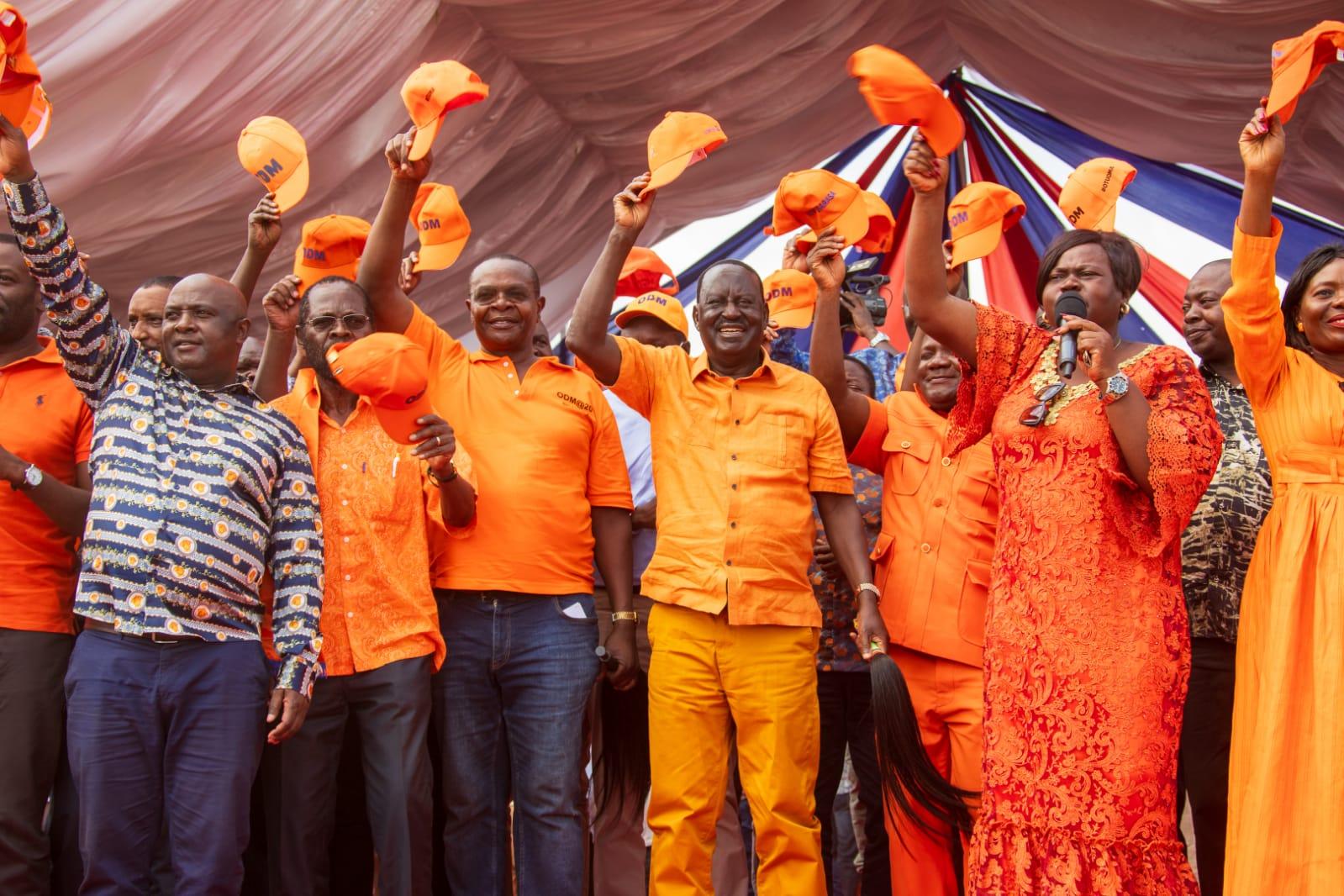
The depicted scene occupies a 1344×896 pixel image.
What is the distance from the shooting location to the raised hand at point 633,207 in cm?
358

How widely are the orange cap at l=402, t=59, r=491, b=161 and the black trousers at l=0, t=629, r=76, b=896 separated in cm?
161

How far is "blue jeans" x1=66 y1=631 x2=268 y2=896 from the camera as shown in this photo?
290 centimetres

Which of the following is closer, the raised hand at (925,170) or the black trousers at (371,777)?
the raised hand at (925,170)

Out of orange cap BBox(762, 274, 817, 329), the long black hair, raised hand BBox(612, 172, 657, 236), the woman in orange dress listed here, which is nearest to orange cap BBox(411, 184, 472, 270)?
raised hand BBox(612, 172, 657, 236)

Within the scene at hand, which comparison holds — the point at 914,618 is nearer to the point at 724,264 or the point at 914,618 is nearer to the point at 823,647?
the point at 823,647

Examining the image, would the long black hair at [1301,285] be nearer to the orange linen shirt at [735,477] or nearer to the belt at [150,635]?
the orange linen shirt at [735,477]

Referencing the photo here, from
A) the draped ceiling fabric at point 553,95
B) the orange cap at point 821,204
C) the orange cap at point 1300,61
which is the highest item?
the draped ceiling fabric at point 553,95

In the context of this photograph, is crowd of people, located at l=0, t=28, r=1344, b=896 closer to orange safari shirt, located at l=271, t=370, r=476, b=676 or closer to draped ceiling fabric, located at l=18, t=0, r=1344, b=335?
orange safari shirt, located at l=271, t=370, r=476, b=676

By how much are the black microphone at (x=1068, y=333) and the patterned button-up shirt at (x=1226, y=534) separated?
90 centimetres

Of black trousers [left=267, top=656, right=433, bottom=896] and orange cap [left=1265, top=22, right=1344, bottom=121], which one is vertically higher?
orange cap [left=1265, top=22, right=1344, bottom=121]

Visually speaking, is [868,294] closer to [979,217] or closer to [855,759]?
[979,217]

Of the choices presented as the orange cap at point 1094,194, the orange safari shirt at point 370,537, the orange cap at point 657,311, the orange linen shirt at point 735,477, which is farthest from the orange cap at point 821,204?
the orange safari shirt at point 370,537

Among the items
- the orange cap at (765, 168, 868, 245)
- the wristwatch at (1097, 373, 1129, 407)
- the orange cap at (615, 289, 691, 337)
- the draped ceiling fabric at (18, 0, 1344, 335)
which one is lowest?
the wristwatch at (1097, 373, 1129, 407)

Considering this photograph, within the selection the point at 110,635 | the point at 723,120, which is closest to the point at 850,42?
the point at 723,120
